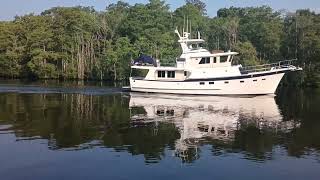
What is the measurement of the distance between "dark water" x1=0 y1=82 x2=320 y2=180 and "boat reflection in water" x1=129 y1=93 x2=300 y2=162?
0.05m

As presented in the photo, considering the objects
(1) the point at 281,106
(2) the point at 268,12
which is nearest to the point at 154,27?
(2) the point at 268,12

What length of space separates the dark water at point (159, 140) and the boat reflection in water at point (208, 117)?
50mm

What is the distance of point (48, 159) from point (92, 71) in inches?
2242

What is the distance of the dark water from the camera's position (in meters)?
17.9

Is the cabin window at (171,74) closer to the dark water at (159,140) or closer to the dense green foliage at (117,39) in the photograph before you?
the dark water at (159,140)

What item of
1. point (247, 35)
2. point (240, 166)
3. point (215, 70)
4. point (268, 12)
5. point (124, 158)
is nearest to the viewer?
point (240, 166)

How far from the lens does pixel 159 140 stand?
23281mm

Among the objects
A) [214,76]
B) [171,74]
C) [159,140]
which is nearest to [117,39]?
[171,74]

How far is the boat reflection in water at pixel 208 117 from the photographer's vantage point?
2342cm

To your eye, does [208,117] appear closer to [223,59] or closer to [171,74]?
[223,59]

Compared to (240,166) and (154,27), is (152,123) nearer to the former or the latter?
(240,166)

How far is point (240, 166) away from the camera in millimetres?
18438

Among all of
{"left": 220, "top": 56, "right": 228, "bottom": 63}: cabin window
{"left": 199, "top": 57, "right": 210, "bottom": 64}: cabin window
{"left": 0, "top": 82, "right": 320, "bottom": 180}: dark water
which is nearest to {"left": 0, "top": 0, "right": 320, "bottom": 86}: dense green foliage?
{"left": 220, "top": 56, "right": 228, "bottom": 63}: cabin window

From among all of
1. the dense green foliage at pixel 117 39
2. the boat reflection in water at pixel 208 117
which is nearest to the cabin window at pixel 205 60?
the boat reflection in water at pixel 208 117
